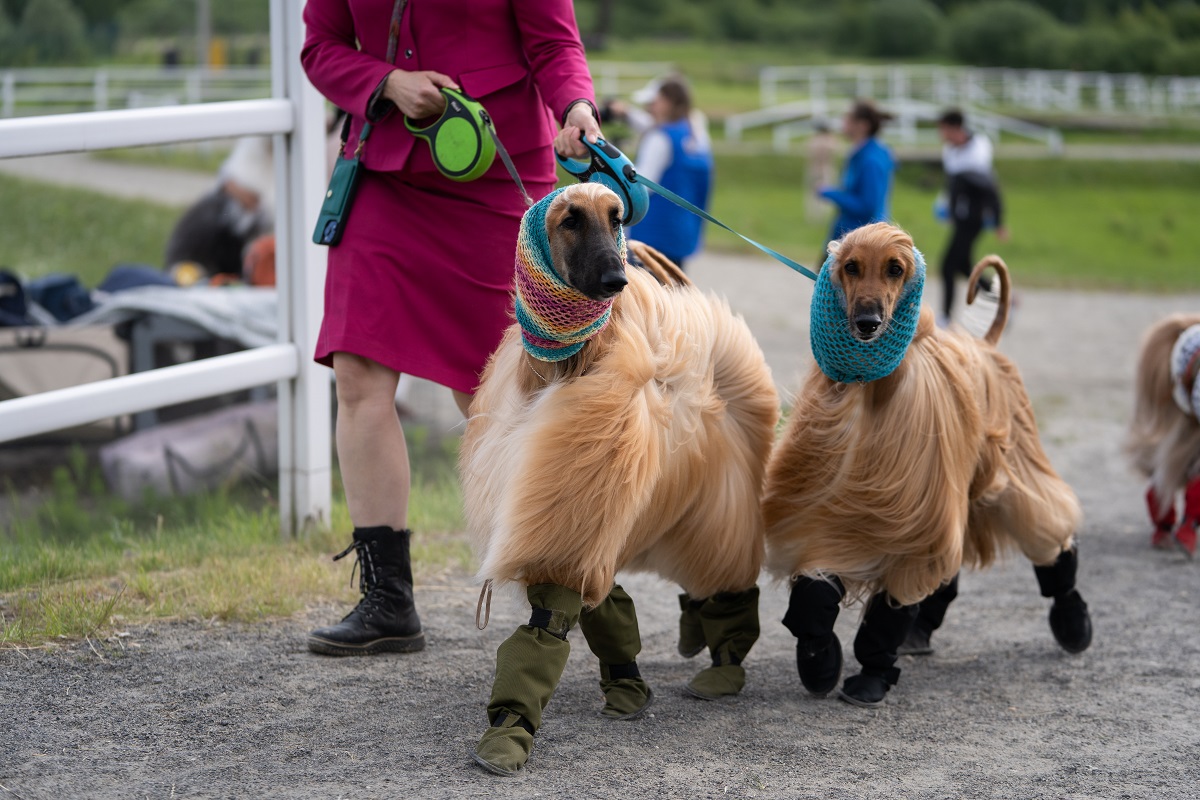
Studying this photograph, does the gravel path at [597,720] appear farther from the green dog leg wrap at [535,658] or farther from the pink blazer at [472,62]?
the pink blazer at [472,62]

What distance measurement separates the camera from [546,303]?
3.00 metres

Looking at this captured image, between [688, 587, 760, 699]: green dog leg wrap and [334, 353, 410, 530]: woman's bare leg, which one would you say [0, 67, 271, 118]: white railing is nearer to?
[334, 353, 410, 530]: woman's bare leg

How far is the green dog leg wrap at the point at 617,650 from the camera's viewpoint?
3441mm

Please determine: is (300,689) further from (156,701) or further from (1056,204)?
(1056,204)

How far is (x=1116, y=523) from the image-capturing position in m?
6.09

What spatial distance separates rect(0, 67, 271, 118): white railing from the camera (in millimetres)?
12055

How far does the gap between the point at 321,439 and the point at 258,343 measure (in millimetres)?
2162

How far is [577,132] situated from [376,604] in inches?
58.8

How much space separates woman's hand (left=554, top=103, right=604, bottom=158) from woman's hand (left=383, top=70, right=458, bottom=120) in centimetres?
34

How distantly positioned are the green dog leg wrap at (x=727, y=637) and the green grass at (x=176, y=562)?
126 centimetres

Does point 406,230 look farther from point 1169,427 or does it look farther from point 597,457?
point 1169,427

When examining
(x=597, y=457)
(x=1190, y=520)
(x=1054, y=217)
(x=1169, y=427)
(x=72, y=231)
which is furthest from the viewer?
(x=1054, y=217)

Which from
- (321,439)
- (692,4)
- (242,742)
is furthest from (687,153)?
(692,4)

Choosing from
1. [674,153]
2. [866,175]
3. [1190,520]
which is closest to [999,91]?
[866,175]
